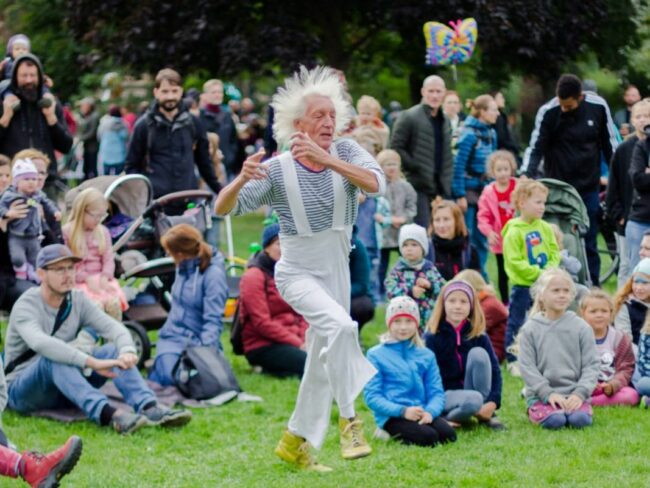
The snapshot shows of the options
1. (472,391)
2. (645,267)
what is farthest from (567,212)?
(472,391)

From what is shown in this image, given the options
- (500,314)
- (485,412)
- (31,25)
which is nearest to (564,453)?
(485,412)

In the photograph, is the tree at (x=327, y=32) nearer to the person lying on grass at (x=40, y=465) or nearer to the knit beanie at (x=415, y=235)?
the knit beanie at (x=415, y=235)

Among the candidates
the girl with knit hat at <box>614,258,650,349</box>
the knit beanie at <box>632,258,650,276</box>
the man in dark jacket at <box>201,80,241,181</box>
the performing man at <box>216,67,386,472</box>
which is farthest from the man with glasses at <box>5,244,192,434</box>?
the man in dark jacket at <box>201,80,241,181</box>

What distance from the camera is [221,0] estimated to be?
869 inches

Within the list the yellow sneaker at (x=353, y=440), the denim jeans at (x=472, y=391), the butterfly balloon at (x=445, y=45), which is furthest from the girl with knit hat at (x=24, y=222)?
the butterfly balloon at (x=445, y=45)

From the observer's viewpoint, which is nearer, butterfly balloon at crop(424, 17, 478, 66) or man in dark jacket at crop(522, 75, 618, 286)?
man in dark jacket at crop(522, 75, 618, 286)

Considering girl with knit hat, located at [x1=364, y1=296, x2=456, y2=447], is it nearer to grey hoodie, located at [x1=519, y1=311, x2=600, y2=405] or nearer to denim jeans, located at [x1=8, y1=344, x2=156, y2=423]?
grey hoodie, located at [x1=519, y1=311, x2=600, y2=405]

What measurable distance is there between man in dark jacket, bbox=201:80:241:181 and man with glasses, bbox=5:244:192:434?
7.71 meters

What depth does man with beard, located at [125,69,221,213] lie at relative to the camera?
12742 mm

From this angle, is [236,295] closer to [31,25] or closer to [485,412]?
[485,412]

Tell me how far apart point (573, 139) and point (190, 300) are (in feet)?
13.8

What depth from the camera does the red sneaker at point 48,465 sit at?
7492 mm

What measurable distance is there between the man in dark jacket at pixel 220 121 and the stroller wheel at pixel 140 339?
6.21 meters

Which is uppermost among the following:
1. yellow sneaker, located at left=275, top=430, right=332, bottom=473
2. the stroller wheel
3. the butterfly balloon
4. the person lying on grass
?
the butterfly balloon
